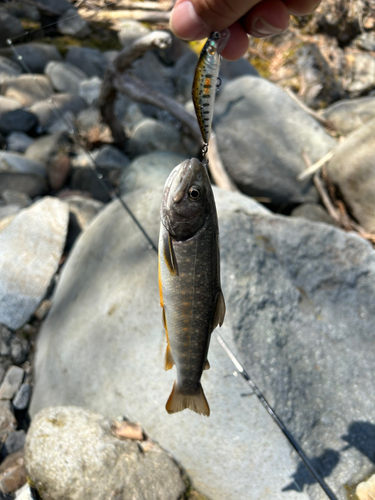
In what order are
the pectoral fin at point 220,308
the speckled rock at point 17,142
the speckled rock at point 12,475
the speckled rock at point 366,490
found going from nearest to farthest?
the pectoral fin at point 220,308 → the speckled rock at point 366,490 → the speckled rock at point 12,475 → the speckled rock at point 17,142

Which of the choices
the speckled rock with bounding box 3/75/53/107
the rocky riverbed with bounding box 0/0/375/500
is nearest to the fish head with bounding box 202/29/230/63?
the rocky riverbed with bounding box 0/0/375/500

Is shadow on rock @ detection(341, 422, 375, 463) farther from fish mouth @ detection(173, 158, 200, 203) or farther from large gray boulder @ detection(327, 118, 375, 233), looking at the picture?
large gray boulder @ detection(327, 118, 375, 233)

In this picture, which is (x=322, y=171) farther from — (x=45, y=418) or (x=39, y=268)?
(x=45, y=418)

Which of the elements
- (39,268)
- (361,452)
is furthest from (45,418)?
(361,452)

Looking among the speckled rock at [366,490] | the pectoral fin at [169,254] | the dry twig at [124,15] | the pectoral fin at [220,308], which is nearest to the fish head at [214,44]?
the pectoral fin at [169,254]

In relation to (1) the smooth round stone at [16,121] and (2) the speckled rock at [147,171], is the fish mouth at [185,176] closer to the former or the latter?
(2) the speckled rock at [147,171]

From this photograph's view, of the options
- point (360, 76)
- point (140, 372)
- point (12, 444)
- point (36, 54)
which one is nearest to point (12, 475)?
point (12, 444)
